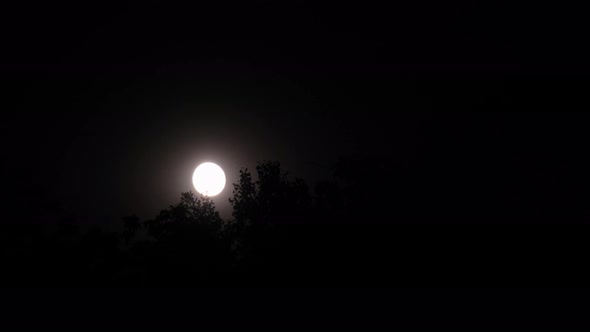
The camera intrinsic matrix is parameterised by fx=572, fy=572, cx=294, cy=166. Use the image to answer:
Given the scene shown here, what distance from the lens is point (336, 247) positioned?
1080 cm

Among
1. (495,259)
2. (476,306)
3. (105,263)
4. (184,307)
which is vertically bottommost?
(476,306)

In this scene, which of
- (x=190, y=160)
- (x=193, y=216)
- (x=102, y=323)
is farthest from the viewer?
(x=190, y=160)

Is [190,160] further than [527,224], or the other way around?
[190,160]

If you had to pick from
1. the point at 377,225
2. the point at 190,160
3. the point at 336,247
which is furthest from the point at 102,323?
the point at 190,160

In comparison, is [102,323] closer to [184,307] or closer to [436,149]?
[184,307]

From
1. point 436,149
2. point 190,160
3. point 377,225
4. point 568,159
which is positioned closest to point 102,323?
point 377,225

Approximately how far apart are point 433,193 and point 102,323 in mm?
7033

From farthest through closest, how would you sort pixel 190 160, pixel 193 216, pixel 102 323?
pixel 190 160, pixel 193 216, pixel 102 323

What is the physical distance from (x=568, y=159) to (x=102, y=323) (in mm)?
10161

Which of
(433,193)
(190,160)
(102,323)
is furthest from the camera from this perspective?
(190,160)

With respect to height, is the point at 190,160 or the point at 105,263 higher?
the point at 190,160

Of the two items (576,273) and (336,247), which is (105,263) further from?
(576,273)

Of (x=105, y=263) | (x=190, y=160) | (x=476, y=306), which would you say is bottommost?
(x=476, y=306)

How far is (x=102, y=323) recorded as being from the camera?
10.4 m
